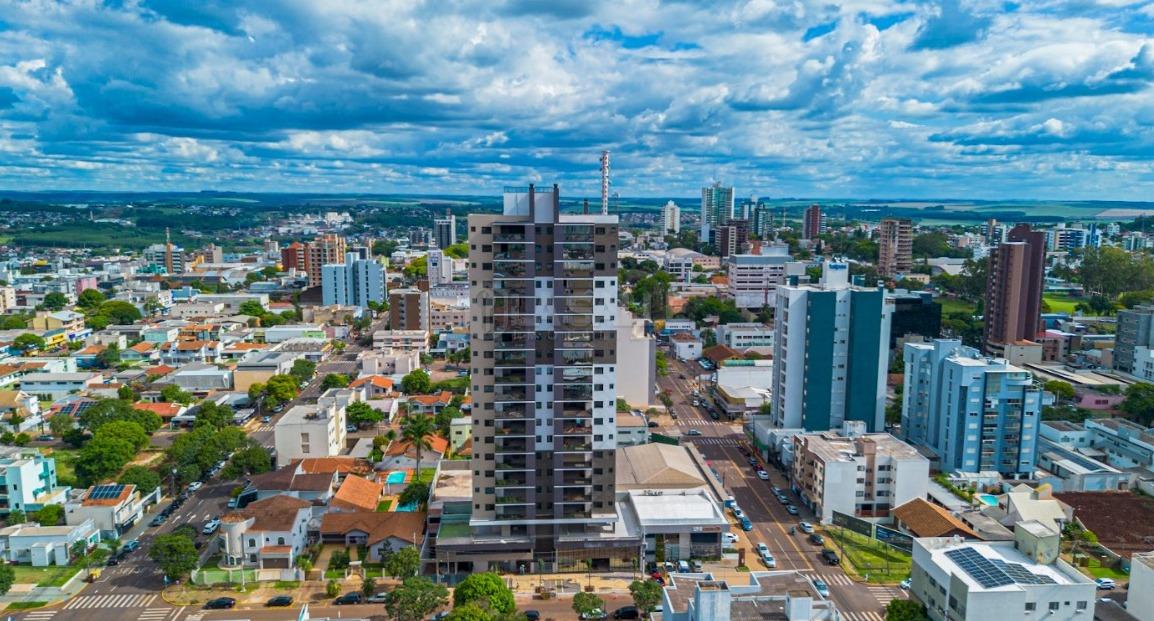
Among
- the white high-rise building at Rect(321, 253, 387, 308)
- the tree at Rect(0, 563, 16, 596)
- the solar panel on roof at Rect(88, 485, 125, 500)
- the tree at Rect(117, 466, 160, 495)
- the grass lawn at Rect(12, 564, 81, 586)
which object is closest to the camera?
the tree at Rect(0, 563, 16, 596)

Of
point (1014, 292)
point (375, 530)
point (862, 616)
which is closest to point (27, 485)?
point (375, 530)

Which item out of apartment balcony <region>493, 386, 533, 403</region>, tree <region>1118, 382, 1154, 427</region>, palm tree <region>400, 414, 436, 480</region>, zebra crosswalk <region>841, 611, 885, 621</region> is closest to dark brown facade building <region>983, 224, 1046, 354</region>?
tree <region>1118, 382, 1154, 427</region>

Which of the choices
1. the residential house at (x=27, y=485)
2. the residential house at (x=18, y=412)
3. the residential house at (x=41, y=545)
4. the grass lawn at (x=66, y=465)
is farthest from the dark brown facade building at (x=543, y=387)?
the residential house at (x=18, y=412)

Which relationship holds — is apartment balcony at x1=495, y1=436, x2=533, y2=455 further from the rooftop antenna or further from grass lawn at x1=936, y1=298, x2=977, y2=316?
grass lawn at x1=936, y1=298, x2=977, y2=316

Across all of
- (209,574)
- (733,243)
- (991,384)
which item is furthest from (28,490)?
(733,243)

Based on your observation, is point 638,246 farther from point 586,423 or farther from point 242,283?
Result: point 586,423

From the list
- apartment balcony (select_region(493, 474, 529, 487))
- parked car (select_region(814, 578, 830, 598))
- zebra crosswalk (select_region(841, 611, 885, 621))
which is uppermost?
apartment balcony (select_region(493, 474, 529, 487))
